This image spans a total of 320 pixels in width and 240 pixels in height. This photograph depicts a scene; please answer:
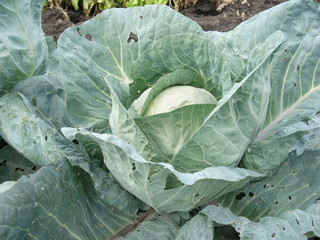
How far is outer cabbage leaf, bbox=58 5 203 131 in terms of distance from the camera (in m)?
1.82

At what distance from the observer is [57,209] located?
154 centimetres

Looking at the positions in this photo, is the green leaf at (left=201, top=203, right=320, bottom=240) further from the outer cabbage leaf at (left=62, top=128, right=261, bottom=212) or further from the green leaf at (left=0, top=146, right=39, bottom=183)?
the green leaf at (left=0, top=146, right=39, bottom=183)

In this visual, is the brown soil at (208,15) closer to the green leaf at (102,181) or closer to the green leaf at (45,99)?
the green leaf at (45,99)

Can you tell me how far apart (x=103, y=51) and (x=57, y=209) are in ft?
2.37

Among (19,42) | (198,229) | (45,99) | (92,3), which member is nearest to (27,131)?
(45,99)

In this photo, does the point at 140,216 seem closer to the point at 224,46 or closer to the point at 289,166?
the point at 289,166

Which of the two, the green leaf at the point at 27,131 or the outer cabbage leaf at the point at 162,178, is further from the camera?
the green leaf at the point at 27,131

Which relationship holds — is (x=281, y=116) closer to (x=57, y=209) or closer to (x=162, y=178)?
(x=162, y=178)

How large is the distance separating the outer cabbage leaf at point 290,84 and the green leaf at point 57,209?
0.57m

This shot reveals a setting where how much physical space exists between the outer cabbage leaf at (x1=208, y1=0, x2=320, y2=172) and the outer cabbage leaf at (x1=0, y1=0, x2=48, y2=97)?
0.96 m

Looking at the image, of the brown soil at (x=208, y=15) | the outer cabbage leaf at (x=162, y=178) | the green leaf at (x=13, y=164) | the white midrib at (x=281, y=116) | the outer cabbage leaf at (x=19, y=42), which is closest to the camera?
the outer cabbage leaf at (x=162, y=178)

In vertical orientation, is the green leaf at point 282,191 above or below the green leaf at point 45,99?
below

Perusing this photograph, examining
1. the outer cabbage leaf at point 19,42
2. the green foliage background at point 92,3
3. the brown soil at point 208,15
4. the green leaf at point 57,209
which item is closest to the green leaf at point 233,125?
the green leaf at point 57,209

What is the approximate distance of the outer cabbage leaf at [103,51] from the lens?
5.97 ft
